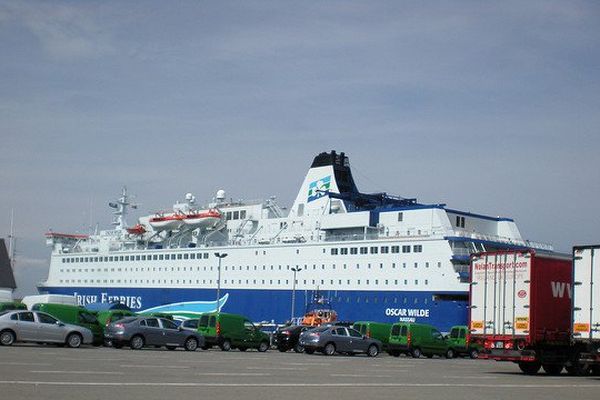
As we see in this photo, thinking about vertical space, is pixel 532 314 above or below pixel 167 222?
below

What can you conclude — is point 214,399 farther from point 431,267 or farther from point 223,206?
point 223,206

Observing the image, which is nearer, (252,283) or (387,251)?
(387,251)

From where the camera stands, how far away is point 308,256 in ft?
193

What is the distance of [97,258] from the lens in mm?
78062

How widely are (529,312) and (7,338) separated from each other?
52.2 ft

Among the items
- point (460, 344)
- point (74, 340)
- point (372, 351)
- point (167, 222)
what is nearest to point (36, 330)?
point (74, 340)

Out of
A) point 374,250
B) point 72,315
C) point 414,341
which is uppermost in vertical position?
point 374,250

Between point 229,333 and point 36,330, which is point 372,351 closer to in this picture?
point 229,333

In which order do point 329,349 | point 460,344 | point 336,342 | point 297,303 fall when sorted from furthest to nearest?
1. point 297,303
2. point 460,344
3. point 336,342
4. point 329,349

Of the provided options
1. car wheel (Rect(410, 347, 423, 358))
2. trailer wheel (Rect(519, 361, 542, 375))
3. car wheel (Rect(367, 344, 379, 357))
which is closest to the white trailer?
trailer wheel (Rect(519, 361, 542, 375))

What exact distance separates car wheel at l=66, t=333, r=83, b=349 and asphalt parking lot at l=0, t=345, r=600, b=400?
5.51m

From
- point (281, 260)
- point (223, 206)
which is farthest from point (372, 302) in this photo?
point (223, 206)

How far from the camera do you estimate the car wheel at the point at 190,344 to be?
98.1 ft

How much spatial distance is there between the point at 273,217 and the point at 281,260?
6376 mm
